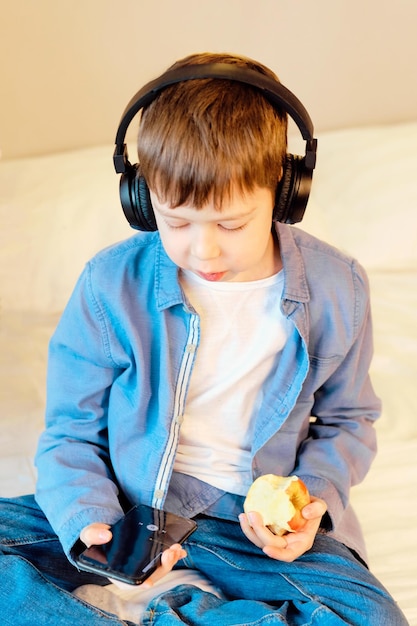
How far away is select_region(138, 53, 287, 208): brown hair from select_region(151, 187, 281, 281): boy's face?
1cm

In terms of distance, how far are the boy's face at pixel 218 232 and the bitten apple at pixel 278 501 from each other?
278mm

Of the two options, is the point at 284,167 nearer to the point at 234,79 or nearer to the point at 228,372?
the point at 234,79

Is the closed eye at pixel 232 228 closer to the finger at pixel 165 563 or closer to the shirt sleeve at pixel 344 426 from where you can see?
the shirt sleeve at pixel 344 426

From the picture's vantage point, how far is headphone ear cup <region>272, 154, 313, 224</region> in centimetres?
91

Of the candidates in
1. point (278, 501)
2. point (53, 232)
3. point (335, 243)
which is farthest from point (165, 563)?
point (335, 243)

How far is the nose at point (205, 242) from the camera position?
0.87 metres

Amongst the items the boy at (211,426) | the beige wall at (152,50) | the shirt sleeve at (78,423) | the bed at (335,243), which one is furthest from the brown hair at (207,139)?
the beige wall at (152,50)

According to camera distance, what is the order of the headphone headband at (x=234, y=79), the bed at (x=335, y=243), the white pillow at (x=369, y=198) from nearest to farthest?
the headphone headband at (x=234, y=79) → the bed at (x=335, y=243) → the white pillow at (x=369, y=198)

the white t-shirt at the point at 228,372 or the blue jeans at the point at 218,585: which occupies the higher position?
the white t-shirt at the point at 228,372

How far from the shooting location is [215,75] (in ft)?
2.64

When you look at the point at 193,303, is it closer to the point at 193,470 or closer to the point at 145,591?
the point at 193,470

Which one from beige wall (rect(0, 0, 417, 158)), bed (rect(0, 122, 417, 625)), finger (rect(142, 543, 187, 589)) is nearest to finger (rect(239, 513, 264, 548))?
finger (rect(142, 543, 187, 589))

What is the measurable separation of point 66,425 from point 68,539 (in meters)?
0.16

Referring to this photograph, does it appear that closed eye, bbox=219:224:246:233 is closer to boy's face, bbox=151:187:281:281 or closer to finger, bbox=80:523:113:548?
boy's face, bbox=151:187:281:281
